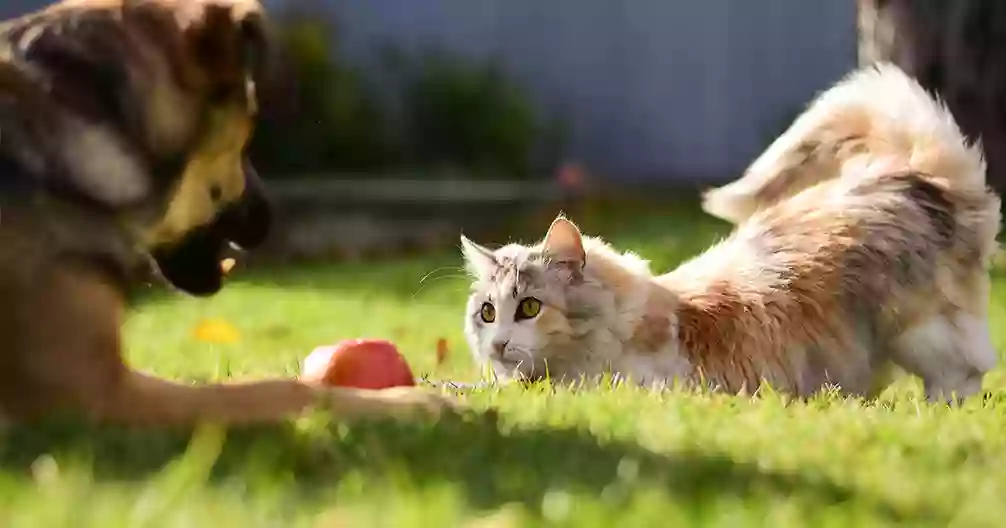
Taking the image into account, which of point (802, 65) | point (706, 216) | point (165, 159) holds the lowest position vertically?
point (706, 216)

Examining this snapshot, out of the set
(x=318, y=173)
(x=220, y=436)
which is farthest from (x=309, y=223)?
(x=220, y=436)

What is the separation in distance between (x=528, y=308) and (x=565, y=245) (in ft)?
0.69

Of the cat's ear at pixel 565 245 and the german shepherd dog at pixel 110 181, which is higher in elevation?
the german shepherd dog at pixel 110 181

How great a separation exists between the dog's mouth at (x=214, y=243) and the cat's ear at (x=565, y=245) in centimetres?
80

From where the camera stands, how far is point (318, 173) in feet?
27.7

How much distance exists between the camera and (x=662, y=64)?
939cm

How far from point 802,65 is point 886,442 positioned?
293 inches

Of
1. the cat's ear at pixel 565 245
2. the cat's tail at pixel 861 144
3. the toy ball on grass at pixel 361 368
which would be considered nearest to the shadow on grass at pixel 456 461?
the toy ball on grass at pixel 361 368

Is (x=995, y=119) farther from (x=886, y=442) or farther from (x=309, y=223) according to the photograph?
(x=886, y=442)

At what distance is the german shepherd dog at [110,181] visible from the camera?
235 cm

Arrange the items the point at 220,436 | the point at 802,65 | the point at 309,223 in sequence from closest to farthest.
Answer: the point at 220,436
the point at 309,223
the point at 802,65

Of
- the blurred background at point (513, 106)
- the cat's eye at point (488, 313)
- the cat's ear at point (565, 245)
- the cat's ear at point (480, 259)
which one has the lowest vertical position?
the blurred background at point (513, 106)

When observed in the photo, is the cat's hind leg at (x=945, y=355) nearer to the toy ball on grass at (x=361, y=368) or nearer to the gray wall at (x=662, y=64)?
the toy ball on grass at (x=361, y=368)

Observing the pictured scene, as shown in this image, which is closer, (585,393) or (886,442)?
(886,442)
